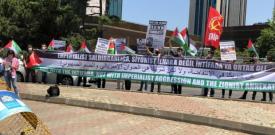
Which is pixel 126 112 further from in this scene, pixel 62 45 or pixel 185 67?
pixel 62 45

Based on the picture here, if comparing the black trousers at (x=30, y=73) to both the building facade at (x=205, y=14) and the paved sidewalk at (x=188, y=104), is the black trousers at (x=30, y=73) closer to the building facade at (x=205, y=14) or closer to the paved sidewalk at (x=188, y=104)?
the paved sidewalk at (x=188, y=104)

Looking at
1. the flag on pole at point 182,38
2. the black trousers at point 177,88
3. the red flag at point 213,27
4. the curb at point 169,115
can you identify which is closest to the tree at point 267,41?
the flag on pole at point 182,38

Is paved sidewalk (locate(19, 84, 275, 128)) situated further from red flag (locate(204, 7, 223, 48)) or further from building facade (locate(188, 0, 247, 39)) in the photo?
building facade (locate(188, 0, 247, 39))

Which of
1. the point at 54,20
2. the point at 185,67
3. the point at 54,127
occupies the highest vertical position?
the point at 54,20

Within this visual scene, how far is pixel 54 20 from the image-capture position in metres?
39.8

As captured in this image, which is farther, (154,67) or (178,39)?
(178,39)

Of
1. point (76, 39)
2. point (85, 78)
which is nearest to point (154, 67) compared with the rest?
→ point (85, 78)

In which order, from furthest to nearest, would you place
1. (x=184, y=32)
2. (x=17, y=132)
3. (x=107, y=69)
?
(x=184, y=32)
(x=107, y=69)
(x=17, y=132)

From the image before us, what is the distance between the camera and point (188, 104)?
14492 millimetres

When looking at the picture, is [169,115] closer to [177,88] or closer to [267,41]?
[177,88]

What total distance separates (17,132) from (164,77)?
9028 mm

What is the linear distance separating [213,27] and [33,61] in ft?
23.2

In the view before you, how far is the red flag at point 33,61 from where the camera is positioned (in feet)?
70.7

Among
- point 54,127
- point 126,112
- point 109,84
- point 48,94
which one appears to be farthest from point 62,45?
point 54,127
